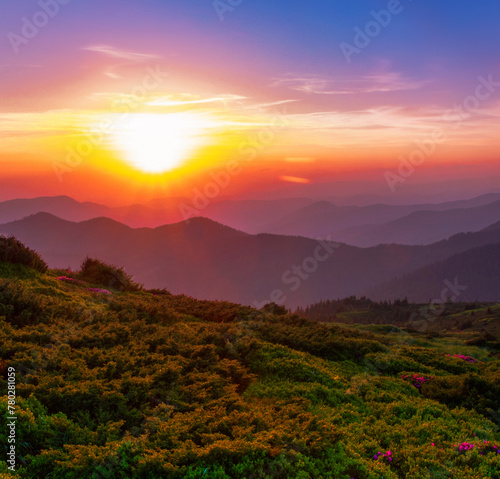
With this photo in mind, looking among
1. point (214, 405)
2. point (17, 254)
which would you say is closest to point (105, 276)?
point (17, 254)

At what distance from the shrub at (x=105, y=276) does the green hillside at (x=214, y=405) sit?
7891mm

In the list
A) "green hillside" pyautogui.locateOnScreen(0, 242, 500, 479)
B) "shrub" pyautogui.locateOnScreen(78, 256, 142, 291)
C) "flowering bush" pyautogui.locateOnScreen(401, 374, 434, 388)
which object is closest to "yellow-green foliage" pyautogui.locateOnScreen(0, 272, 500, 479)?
"green hillside" pyautogui.locateOnScreen(0, 242, 500, 479)

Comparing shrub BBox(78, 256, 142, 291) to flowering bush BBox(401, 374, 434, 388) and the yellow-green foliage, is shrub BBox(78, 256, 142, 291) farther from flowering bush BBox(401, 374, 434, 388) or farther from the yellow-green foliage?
flowering bush BBox(401, 374, 434, 388)

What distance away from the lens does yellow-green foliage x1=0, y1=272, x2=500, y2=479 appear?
19.5ft

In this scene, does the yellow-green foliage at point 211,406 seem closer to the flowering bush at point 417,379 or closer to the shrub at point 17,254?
the flowering bush at point 417,379

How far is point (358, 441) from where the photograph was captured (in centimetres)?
774

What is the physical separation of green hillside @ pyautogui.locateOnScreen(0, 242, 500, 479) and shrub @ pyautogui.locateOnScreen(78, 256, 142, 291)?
7.89m

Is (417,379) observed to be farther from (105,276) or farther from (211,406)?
(105,276)

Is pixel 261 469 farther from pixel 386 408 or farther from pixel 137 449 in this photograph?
pixel 386 408

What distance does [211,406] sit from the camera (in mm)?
7699

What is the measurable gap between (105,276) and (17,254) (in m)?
6.16

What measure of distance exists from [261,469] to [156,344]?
5531mm

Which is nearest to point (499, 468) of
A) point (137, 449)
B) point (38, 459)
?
point (137, 449)

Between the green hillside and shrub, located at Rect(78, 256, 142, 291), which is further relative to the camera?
shrub, located at Rect(78, 256, 142, 291)
